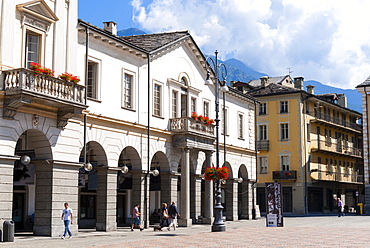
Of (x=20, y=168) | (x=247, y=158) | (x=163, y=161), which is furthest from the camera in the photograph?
(x=247, y=158)

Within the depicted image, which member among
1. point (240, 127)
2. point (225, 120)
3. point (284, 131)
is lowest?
point (240, 127)

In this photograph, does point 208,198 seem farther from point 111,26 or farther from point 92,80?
point 92,80

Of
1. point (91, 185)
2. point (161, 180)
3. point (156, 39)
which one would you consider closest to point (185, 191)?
point (161, 180)

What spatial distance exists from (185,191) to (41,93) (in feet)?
49.4

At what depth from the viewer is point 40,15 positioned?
83.0 feet

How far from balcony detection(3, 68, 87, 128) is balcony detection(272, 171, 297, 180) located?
43362mm

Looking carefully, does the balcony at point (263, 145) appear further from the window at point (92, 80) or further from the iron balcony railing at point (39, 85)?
the iron balcony railing at point (39, 85)

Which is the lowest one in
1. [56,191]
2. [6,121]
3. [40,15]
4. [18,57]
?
[56,191]

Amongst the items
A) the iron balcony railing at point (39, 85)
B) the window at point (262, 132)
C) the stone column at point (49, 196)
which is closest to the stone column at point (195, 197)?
the stone column at point (49, 196)

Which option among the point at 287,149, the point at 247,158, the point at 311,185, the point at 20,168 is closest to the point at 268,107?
the point at 287,149

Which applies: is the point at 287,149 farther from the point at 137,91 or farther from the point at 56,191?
the point at 56,191

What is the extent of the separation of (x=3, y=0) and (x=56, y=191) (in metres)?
8.50

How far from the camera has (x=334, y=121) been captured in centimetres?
7531

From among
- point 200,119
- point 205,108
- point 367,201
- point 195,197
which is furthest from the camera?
point 367,201
